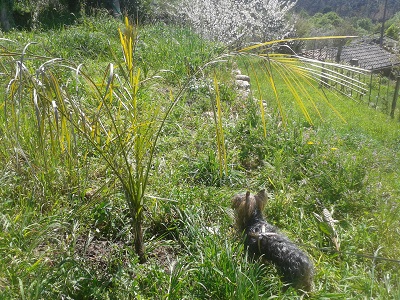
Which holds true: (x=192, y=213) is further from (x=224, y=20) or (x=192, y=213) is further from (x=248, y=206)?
(x=224, y=20)

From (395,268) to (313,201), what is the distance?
0.82 m

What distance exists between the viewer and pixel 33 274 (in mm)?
1847

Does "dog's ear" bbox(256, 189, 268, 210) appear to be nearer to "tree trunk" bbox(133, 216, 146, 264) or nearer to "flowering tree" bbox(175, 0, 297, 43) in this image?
"tree trunk" bbox(133, 216, 146, 264)

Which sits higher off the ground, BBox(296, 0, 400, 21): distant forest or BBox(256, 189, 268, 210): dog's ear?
BBox(296, 0, 400, 21): distant forest

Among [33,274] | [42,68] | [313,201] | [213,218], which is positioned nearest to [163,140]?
[213,218]

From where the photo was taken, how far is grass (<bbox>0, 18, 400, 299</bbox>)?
1.86 meters

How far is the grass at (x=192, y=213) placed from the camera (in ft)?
6.11

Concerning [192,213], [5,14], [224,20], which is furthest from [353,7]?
[192,213]

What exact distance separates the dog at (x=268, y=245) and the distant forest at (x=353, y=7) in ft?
190

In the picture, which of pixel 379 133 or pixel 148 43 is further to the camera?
pixel 148 43

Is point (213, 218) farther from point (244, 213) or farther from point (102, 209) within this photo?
point (102, 209)

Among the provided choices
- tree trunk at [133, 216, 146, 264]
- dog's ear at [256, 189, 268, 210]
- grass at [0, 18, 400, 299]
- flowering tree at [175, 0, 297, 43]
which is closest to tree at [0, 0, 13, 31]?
flowering tree at [175, 0, 297, 43]

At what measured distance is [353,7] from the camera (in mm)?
57562

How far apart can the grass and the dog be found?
7 cm
